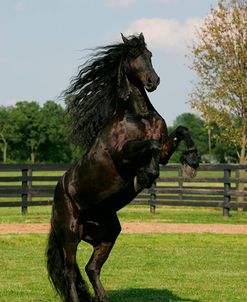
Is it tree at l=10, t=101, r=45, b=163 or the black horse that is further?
tree at l=10, t=101, r=45, b=163

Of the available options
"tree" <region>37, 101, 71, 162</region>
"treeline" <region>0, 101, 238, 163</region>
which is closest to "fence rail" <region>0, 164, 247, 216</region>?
"treeline" <region>0, 101, 238, 163</region>

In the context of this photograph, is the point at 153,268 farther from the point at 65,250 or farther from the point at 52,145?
the point at 52,145

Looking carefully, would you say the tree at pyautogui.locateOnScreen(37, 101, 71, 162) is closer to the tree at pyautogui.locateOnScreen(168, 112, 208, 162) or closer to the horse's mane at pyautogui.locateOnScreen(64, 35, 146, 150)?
the tree at pyautogui.locateOnScreen(168, 112, 208, 162)

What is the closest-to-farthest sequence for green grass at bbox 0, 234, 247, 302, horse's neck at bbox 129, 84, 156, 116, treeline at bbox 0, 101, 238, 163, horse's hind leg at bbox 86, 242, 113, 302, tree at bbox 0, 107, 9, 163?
1. horse's neck at bbox 129, 84, 156, 116
2. horse's hind leg at bbox 86, 242, 113, 302
3. green grass at bbox 0, 234, 247, 302
4. tree at bbox 0, 107, 9, 163
5. treeline at bbox 0, 101, 238, 163

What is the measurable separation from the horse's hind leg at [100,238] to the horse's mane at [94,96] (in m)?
0.83

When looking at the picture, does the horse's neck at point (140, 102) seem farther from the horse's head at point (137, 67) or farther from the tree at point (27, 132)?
the tree at point (27, 132)

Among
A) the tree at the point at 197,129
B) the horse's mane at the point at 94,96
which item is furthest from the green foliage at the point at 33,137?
the horse's mane at the point at 94,96

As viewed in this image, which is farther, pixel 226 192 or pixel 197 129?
pixel 197 129

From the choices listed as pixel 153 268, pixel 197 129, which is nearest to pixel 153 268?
pixel 153 268

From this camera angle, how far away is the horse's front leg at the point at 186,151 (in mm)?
6422

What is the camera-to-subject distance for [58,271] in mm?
7074

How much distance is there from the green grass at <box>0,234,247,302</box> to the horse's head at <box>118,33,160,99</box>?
104 inches

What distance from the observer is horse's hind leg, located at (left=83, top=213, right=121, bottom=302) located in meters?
6.81

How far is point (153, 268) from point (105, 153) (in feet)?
15.1
